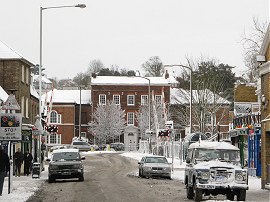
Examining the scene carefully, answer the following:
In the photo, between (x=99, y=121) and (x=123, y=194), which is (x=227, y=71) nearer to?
(x=99, y=121)

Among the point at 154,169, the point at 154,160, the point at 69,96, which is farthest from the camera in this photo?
the point at 69,96

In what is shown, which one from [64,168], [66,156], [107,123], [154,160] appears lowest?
[64,168]

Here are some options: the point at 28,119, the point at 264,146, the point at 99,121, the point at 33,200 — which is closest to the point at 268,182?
the point at 264,146

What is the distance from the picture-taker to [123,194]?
91.5 feet

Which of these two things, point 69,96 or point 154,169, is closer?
point 154,169

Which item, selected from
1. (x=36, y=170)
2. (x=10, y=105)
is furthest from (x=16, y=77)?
(x=10, y=105)

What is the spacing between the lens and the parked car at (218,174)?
23.5m

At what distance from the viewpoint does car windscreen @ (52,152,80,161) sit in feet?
128

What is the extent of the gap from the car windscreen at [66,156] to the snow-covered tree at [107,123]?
243 feet

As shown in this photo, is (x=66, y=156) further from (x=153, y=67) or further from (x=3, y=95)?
(x=153, y=67)

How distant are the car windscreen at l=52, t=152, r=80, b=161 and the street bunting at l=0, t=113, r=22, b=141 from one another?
11.8 metres

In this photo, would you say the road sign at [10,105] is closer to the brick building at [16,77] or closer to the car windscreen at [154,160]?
the car windscreen at [154,160]

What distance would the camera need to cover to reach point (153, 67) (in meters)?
152

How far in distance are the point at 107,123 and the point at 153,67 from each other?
40077mm
